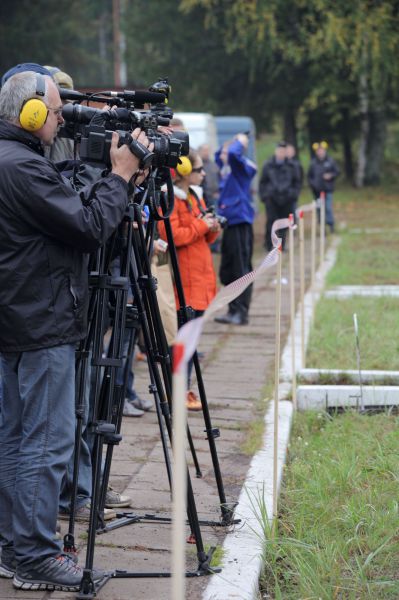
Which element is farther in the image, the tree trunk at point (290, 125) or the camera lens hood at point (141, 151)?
the tree trunk at point (290, 125)

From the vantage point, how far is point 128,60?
130 feet

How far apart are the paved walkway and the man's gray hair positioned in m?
1.78

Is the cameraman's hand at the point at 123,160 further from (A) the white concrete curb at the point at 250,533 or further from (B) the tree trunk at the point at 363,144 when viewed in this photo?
(B) the tree trunk at the point at 363,144

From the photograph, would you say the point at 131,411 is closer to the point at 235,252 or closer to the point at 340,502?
the point at 340,502

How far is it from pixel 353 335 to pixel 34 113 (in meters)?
5.29

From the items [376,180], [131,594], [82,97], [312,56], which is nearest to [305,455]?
[131,594]

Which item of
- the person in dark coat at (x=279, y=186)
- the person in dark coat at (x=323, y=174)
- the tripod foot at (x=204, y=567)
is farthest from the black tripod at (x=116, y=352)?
the person in dark coat at (x=323, y=174)

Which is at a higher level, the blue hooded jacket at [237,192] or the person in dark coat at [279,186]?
the blue hooded jacket at [237,192]

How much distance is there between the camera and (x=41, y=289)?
371 centimetres

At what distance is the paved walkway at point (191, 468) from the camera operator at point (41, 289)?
1.03 feet

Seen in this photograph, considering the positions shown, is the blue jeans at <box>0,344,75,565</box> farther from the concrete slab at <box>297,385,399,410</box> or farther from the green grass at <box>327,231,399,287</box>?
the green grass at <box>327,231,399,287</box>

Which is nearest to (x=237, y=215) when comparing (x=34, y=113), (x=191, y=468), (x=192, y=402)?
(x=192, y=402)

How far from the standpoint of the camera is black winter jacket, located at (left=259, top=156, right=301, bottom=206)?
1639 cm

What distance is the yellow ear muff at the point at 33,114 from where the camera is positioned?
147 inches
